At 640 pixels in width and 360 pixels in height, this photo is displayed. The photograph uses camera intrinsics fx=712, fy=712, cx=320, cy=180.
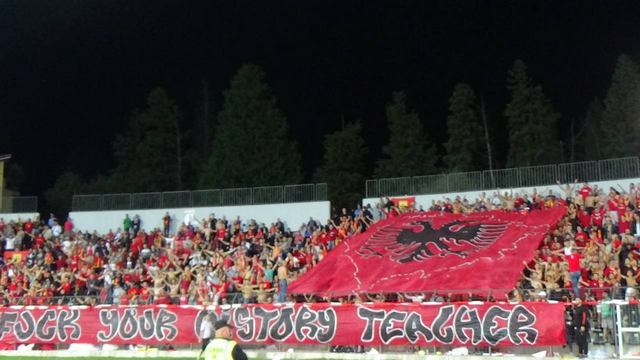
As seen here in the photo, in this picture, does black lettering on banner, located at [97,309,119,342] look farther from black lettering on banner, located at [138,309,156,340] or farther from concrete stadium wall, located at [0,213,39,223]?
concrete stadium wall, located at [0,213,39,223]

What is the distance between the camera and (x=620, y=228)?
2708 centimetres

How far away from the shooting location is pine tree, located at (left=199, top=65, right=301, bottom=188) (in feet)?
196

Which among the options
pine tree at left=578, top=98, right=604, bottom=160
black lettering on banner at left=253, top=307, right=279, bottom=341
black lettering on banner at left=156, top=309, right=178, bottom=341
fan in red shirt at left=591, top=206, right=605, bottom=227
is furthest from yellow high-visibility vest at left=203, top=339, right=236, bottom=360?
pine tree at left=578, top=98, right=604, bottom=160

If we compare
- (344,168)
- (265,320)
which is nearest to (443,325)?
(265,320)

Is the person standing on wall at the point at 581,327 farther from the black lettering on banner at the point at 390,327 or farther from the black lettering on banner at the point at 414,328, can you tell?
the black lettering on banner at the point at 390,327

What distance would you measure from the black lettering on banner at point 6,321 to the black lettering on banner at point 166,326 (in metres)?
5.96

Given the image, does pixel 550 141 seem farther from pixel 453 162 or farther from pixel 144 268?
pixel 144 268

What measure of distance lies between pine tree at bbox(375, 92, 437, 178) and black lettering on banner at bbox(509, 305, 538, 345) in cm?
3752

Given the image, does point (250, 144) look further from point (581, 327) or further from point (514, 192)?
point (581, 327)

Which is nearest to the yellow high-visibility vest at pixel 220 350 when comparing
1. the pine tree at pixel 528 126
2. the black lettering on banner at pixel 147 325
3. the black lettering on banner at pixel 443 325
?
the black lettering on banner at pixel 443 325

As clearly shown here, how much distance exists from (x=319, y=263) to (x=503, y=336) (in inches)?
458

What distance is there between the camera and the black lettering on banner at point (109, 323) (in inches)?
942

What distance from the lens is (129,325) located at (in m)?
23.7

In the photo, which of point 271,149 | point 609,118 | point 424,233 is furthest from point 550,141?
point 424,233
